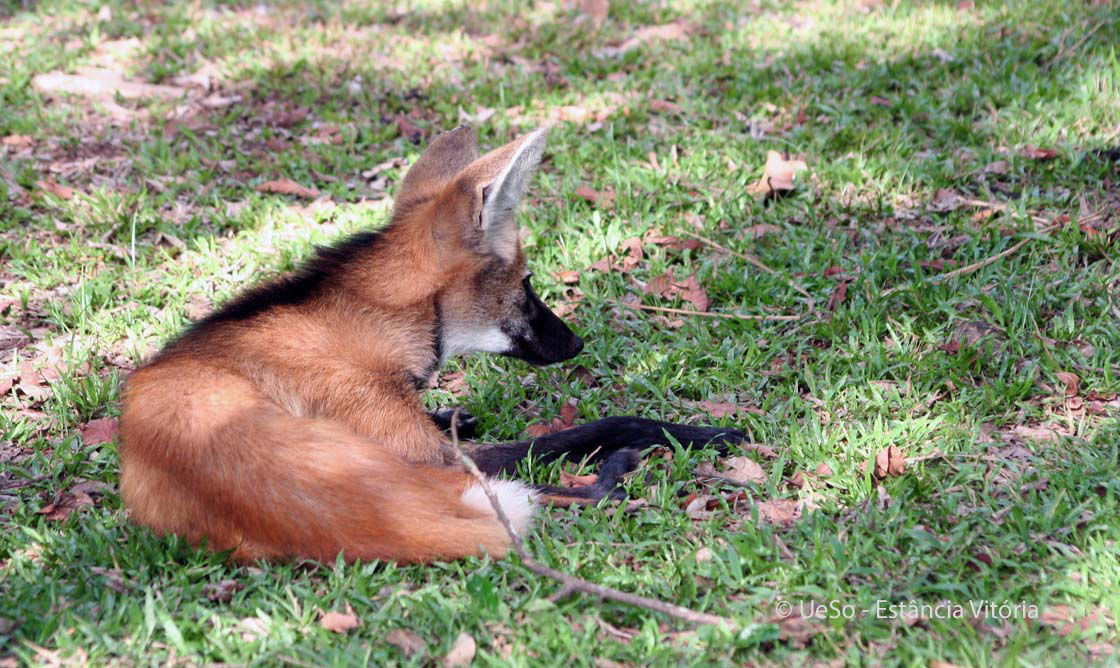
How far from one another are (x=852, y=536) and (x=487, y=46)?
5041 mm

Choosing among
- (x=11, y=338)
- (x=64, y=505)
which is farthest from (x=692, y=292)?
(x=11, y=338)

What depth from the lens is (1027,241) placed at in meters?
4.21

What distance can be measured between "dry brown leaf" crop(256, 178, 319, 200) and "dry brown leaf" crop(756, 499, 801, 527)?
3202 millimetres

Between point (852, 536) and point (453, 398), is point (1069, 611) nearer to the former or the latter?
point (852, 536)

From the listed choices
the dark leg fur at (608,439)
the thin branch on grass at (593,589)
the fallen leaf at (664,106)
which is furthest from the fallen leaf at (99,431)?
the fallen leaf at (664,106)

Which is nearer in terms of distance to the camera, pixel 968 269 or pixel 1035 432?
pixel 1035 432

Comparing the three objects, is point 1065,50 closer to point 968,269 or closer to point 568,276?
point 968,269

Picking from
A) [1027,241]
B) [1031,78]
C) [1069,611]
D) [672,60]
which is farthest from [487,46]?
[1069,611]

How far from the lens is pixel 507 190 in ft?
10.2

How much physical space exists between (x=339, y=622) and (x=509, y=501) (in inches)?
24.4

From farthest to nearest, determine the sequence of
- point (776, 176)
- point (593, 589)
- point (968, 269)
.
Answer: point (776, 176) < point (968, 269) < point (593, 589)

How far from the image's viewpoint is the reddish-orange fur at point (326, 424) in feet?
8.71

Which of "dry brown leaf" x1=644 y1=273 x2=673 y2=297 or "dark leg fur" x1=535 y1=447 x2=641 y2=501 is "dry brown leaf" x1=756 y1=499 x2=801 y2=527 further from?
"dry brown leaf" x1=644 y1=273 x2=673 y2=297

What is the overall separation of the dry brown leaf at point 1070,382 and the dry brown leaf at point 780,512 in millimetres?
1148
